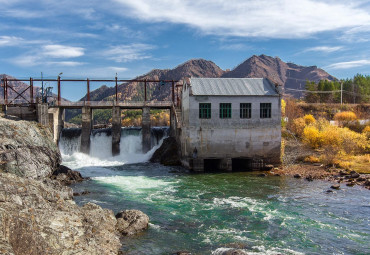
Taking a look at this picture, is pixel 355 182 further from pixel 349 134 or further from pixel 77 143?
pixel 77 143

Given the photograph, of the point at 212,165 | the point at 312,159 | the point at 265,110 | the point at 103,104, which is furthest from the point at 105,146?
the point at 312,159

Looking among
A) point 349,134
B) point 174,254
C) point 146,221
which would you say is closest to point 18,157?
point 146,221

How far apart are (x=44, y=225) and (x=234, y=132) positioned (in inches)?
1079

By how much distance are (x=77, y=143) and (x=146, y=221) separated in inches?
1315

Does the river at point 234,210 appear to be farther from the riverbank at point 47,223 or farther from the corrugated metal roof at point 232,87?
the corrugated metal roof at point 232,87

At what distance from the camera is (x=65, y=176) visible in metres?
32.6

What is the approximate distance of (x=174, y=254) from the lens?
15289 mm

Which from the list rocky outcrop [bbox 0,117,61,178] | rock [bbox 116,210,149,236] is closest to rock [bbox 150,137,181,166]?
rocky outcrop [bbox 0,117,61,178]

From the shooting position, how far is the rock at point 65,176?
104 ft

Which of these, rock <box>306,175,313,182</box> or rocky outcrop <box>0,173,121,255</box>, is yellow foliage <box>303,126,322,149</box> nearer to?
rock <box>306,175,313,182</box>

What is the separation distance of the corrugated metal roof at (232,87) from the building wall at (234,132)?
529mm

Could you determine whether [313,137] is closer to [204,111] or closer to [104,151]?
[204,111]

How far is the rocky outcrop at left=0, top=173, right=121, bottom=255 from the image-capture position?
35.7 feet

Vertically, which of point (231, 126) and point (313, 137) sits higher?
point (231, 126)
